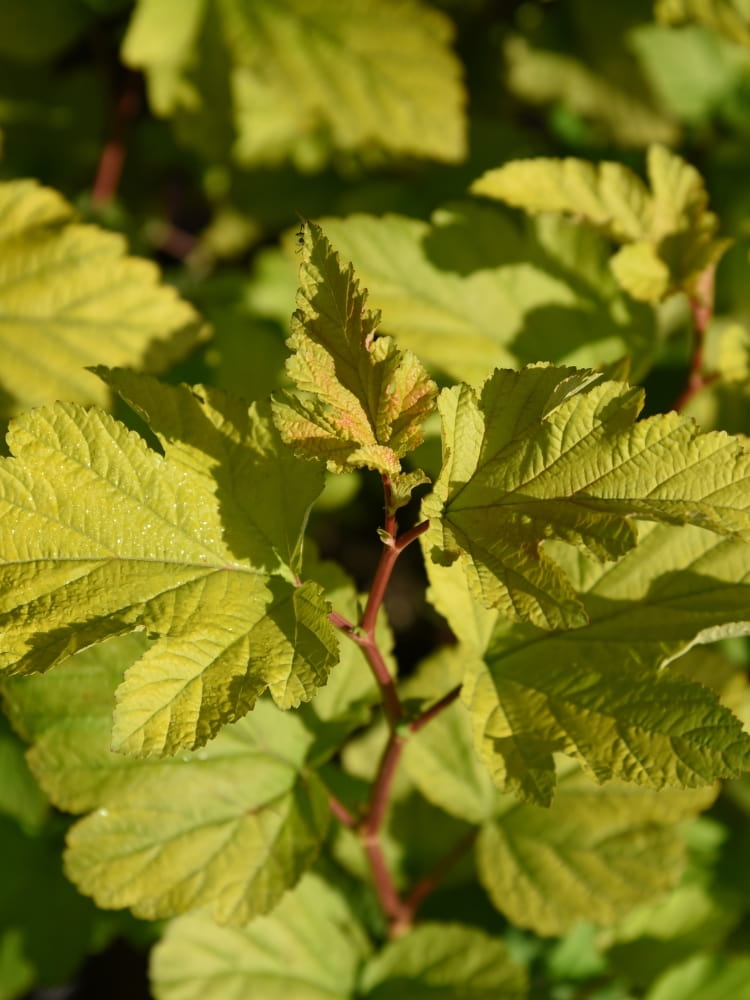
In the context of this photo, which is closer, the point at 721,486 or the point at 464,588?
the point at 721,486

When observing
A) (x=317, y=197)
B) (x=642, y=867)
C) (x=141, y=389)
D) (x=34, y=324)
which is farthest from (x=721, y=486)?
(x=317, y=197)

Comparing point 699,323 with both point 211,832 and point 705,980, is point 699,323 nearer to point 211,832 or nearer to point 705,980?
point 211,832

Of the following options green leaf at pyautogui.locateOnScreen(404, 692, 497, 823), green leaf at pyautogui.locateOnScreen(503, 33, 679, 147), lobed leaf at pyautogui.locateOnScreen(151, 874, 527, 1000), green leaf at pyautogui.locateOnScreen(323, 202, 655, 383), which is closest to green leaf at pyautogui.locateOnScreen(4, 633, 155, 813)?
lobed leaf at pyautogui.locateOnScreen(151, 874, 527, 1000)

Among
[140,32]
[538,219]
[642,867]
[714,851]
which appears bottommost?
[714,851]

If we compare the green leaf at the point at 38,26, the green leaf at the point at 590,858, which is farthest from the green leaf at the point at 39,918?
the green leaf at the point at 38,26

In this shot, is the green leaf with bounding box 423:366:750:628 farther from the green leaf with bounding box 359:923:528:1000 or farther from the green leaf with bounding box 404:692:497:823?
the green leaf with bounding box 359:923:528:1000

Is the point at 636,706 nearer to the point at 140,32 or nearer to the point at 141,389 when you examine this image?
the point at 141,389

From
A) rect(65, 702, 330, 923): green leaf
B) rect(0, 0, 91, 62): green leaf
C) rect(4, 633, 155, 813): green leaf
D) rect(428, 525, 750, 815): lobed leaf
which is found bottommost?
rect(65, 702, 330, 923): green leaf
